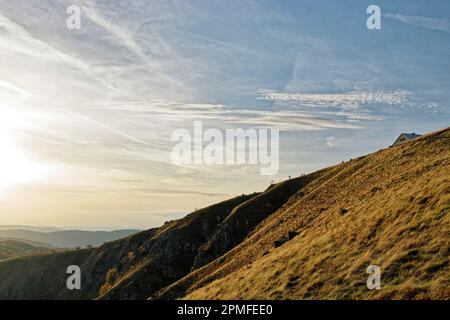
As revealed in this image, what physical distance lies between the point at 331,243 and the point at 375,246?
5915 millimetres

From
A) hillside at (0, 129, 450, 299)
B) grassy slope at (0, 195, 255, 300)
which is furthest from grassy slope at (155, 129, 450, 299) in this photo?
grassy slope at (0, 195, 255, 300)

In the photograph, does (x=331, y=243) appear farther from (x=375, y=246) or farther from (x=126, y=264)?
(x=126, y=264)

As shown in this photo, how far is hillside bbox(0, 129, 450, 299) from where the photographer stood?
25.4 meters

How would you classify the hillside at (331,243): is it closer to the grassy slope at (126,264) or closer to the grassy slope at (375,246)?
the grassy slope at (375,246)

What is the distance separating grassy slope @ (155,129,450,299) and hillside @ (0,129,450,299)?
99 mm

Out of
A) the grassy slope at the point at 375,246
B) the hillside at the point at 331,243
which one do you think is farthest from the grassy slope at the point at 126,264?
the grassy slope at the point at 375,246

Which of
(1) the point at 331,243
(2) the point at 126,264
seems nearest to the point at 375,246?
(1) the point at 331,243

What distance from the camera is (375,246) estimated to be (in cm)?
2991

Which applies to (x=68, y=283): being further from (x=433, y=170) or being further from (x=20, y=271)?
(x=433, y=170)

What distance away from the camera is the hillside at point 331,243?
1001 inches

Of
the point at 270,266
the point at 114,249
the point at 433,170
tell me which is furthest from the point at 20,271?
the point at 433,170

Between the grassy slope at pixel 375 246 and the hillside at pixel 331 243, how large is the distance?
0.32 ft

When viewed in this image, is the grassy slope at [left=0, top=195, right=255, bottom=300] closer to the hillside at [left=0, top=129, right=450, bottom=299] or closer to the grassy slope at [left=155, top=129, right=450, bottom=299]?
the hillside at [left=0, top=129, right=450, bottom=299]
